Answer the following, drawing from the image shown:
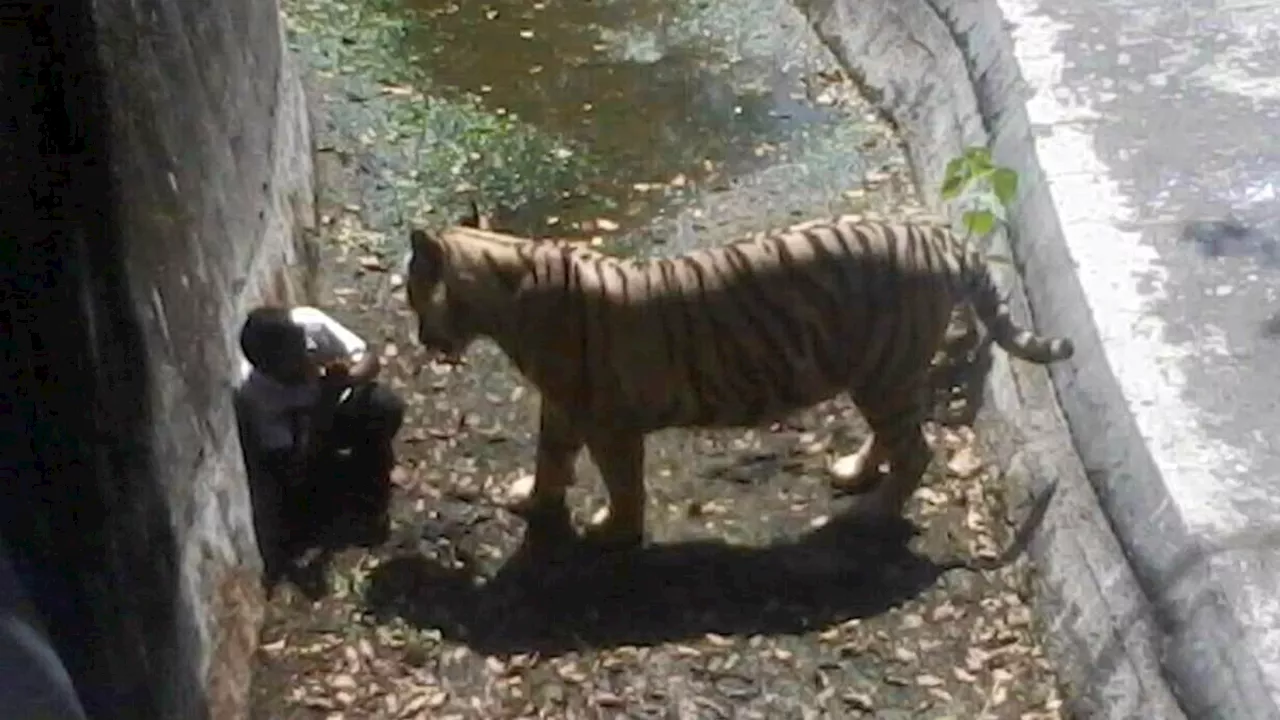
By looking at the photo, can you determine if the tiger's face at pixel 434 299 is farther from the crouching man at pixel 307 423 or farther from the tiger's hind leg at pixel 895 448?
the tiger's hind leg at pixel 895 448

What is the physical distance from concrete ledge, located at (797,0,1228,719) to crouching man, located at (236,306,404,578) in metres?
1.18

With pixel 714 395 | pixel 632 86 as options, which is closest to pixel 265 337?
pixel 714 395

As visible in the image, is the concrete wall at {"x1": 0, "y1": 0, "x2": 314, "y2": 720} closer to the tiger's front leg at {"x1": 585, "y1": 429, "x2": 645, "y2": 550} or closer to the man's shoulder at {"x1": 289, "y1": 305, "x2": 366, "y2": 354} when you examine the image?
the man's shoulder at {"x1": 289, "y1": 305, "x2": 366, "y2": 354}

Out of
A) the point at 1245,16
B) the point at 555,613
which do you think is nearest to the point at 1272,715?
the point at 555,613

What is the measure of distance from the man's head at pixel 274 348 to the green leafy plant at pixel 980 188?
1.32 metres

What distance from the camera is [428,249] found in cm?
327

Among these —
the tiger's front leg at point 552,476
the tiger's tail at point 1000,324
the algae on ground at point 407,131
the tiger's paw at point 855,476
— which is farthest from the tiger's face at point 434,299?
the algae on ground at point 407,131

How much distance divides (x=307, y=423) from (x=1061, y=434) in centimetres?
135

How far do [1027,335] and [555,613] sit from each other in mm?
967

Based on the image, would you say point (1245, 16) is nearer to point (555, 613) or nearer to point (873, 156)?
point (873, 156)

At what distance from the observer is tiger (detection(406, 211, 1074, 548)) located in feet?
10.9

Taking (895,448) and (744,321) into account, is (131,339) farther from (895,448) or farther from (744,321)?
(895,448)

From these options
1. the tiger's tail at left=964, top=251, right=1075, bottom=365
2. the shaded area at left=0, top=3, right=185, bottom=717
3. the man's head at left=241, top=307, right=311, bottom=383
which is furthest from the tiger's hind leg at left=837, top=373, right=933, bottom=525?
the shaded area at left=0, top=3, right=185, bottom=717

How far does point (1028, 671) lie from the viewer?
3.37m
